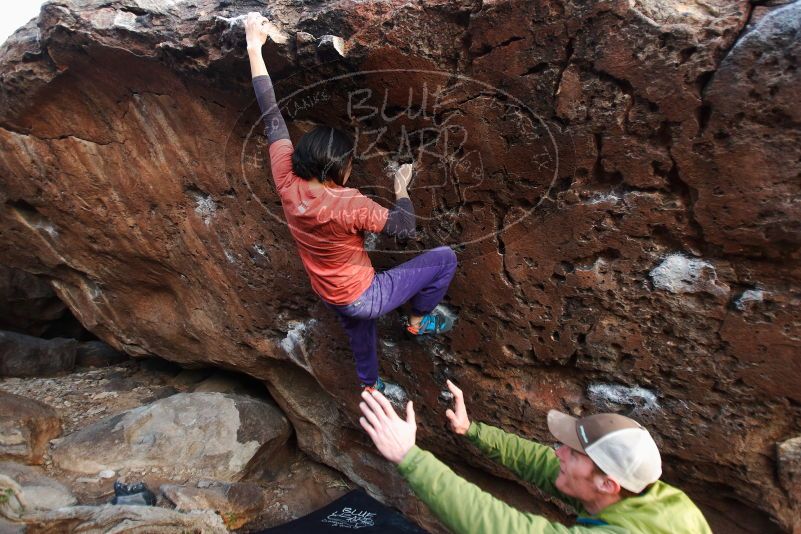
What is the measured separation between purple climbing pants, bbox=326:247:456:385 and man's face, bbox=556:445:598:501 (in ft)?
3.06

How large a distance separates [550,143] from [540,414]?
1.38 meters

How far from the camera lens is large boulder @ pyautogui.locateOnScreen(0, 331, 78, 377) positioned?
16.3ft

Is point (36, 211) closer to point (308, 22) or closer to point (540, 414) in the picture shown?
point (308, 22)

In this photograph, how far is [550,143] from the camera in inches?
84.1

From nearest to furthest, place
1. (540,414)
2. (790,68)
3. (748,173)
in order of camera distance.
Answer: (790,68)
(748,173)
(540,414)

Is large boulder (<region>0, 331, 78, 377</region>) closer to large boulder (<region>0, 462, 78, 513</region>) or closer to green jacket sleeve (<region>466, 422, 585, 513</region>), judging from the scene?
large boulder (<region>0, 462, 78, 513</region>)

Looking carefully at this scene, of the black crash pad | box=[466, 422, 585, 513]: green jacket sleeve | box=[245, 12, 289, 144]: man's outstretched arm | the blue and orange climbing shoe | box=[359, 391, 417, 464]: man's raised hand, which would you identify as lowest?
the black crash pad

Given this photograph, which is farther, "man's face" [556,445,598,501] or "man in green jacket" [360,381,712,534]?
"man's face" [556,445,598,501]

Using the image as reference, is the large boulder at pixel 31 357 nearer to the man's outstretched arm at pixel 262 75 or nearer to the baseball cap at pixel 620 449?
A: the man's outstretched arm at pixel 262 75

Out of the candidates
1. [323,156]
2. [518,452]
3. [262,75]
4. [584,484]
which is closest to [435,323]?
[518,452]

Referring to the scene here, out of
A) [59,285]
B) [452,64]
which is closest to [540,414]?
[452,64]

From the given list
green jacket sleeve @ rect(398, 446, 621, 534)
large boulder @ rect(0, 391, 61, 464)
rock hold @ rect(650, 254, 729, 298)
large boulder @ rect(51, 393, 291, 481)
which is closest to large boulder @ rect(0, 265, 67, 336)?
large boulder @ rect(0, 391, 61, 464)

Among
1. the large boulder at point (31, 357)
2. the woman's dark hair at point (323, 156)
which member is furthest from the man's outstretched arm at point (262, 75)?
the large boulder at point (31, 357)

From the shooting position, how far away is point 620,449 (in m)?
1.46
